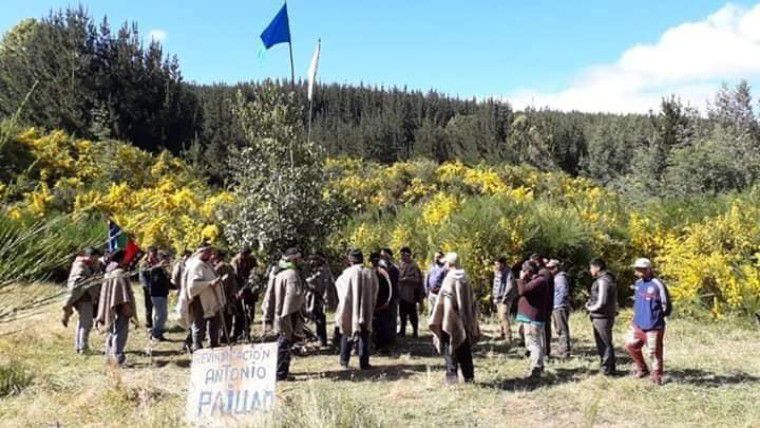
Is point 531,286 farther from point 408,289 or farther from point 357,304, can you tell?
point 408,289

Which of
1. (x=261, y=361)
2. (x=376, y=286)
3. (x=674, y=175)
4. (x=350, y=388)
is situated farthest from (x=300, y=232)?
(x=674, y=175)

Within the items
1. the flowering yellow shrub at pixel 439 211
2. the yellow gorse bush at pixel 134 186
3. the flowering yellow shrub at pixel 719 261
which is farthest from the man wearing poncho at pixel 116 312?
the flowering yellow shrub at pixel 719 261

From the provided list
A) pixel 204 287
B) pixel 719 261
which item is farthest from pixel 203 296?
pixel 719 261

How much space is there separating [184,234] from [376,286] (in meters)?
11.3

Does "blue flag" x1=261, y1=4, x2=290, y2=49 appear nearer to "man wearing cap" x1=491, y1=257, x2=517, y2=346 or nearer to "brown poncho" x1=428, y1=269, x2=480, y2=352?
"man wearing cap" x1=491, y1=257, x2=517, y2=346

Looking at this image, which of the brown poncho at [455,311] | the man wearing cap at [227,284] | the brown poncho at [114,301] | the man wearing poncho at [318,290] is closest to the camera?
the brown poncho at [455,311]

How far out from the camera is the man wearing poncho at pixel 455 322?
8.95m

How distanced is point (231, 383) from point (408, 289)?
22.4ft

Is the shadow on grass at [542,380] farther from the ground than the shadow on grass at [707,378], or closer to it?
farther from the ground

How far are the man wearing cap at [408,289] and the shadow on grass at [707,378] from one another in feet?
15.4

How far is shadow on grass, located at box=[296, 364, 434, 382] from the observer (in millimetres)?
9805

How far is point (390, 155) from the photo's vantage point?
178 ft

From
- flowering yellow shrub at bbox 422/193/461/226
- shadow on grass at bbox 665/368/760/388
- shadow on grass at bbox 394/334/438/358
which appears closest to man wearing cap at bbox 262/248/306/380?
shadow on grass at bbox 394/334/438/358

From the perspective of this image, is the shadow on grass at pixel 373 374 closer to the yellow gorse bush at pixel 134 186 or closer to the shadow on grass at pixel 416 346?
the shadow on grass at pixel 416 346
